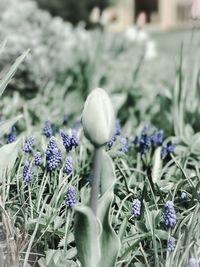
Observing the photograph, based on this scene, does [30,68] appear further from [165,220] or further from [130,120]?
[165,220]

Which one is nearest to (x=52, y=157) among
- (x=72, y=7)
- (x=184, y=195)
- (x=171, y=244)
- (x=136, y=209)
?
(x=136, y=209)

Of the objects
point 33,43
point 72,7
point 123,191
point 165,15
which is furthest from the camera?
point 165,15

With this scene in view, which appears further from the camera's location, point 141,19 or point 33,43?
point 141,19

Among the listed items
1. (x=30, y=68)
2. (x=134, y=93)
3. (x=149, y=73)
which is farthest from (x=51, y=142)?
(x=149, y=73)

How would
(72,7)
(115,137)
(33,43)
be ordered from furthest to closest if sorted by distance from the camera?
(72,7) < (33,43) < (115,137)

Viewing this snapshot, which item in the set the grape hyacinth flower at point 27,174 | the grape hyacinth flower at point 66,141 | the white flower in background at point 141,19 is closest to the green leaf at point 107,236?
the grape hyacinth flower at point 27,174

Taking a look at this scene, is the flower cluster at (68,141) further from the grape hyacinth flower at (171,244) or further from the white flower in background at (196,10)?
the white flower in background at (196,10)

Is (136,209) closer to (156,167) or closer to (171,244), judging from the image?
(171,244)

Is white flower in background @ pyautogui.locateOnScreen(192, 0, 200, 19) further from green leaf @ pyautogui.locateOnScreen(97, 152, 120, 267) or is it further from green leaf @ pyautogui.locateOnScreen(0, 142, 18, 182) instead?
green leaf @ pyautogui.locateOnScreen(97, 152, 120, 267)
